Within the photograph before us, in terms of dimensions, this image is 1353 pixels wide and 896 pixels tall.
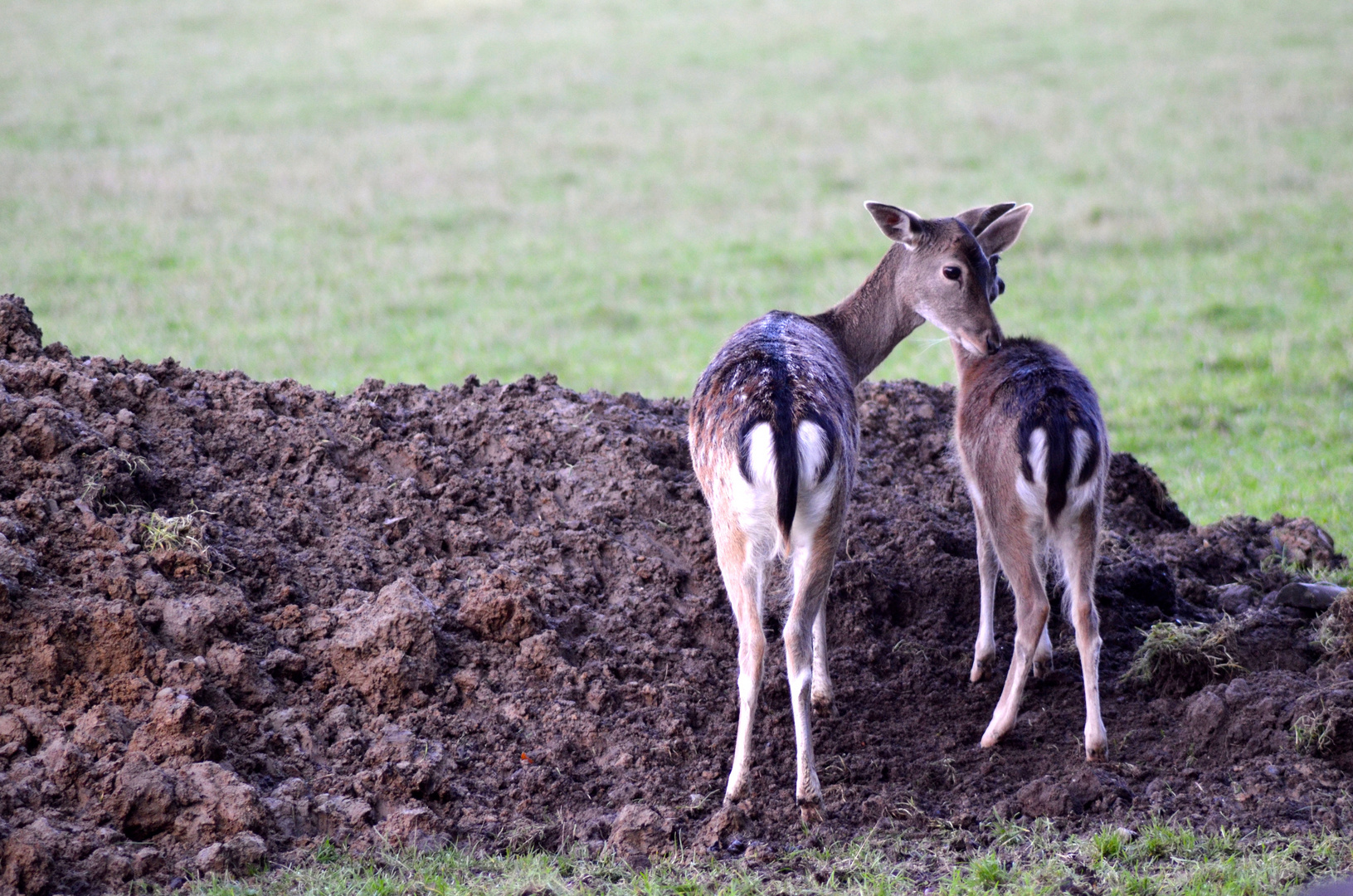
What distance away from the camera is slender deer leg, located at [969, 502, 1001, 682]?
6008mm

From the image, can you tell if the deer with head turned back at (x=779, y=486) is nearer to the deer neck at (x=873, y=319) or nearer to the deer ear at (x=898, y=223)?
the deer neck at (x=873, y=319)

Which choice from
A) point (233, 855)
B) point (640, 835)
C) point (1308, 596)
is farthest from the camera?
point (1308, 596)

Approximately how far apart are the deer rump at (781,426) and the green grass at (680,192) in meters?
3.95

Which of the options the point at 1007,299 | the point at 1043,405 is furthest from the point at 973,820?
the point at 1007,299

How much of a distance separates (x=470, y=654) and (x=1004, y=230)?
3.55 meters

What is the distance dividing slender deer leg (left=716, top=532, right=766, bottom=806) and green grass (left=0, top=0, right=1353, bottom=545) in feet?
14.3

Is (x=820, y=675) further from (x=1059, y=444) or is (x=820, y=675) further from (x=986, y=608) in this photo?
(x=1059, y=444)

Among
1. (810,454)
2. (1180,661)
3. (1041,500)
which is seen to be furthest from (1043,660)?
(810,454)

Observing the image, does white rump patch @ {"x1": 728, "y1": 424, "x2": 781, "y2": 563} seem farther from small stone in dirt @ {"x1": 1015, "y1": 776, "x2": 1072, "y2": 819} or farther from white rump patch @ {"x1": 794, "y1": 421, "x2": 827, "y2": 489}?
small stone in dirt @ {"x1": 1015, "y1": 776, "x2": 1072, "y2": 819}

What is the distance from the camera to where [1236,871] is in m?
4.45

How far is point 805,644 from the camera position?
5031 mm

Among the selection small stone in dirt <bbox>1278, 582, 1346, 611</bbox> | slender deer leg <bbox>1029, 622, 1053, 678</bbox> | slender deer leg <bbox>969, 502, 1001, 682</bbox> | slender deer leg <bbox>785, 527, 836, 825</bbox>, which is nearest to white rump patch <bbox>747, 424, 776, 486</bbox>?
slender deer leg <bbox>785, 527, 836, 825</bbox>

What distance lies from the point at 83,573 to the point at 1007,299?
9.55m

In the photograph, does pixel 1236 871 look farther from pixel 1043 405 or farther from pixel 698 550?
pixel 698 550
